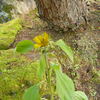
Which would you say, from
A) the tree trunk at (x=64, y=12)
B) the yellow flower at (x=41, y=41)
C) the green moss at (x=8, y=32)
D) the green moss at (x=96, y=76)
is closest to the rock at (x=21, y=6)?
the green moss at (x=8, y=32)

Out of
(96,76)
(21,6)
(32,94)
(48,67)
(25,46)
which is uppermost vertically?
(21,6)

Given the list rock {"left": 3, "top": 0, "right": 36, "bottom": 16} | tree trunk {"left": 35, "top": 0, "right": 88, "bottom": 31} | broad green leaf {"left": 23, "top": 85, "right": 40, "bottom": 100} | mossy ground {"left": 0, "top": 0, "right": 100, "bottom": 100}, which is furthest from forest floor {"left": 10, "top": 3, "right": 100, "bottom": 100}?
broad green leaf {"left": 23, "top": 85, "right": 40, "bottom": 100}

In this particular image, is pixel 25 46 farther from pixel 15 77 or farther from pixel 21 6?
pixel 21 6

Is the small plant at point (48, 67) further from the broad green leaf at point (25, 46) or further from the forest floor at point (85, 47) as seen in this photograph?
the forest floor at point (85, 47)

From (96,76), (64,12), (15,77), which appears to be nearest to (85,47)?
Result: (96,76)

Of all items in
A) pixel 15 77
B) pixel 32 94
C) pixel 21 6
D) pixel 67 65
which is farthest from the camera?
pixel 21 6

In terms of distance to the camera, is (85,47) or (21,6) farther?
(21,6)

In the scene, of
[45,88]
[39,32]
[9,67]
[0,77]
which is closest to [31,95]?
[45,88]
